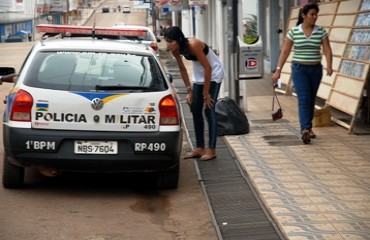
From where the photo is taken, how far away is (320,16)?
42.4 ft

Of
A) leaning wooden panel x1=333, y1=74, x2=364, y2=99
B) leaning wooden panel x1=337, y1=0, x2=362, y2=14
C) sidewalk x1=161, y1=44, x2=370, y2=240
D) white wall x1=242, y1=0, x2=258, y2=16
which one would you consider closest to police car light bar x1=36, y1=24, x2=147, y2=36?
sidewalk x1=161, y1=44, x2=370, y2=240

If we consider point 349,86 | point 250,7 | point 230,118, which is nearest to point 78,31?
point 230,118

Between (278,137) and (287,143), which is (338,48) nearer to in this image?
(278,137)

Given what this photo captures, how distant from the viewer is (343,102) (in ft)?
32.9

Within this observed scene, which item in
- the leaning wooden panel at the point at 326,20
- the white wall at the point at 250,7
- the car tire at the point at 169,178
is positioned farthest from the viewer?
the white wall at the point at 250,7

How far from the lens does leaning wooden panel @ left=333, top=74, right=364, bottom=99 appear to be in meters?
9.45

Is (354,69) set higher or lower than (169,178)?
higher

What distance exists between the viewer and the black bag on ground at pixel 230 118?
9930 mm

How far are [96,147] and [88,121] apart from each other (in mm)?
258

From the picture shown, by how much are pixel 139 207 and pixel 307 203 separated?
1567mm

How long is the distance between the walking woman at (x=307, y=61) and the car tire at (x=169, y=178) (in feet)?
8.07

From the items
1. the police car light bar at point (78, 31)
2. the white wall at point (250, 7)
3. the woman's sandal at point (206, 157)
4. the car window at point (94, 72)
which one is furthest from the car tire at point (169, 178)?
the white wall at point (250, 7)

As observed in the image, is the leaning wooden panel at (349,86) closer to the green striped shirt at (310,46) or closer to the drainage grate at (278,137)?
the green striped shirt at (310,46)

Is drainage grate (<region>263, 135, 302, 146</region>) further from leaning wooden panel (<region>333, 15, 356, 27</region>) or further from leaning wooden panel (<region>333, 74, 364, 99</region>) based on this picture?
leaning wooden panel (<region>333, 15, 356, 27</region>)
